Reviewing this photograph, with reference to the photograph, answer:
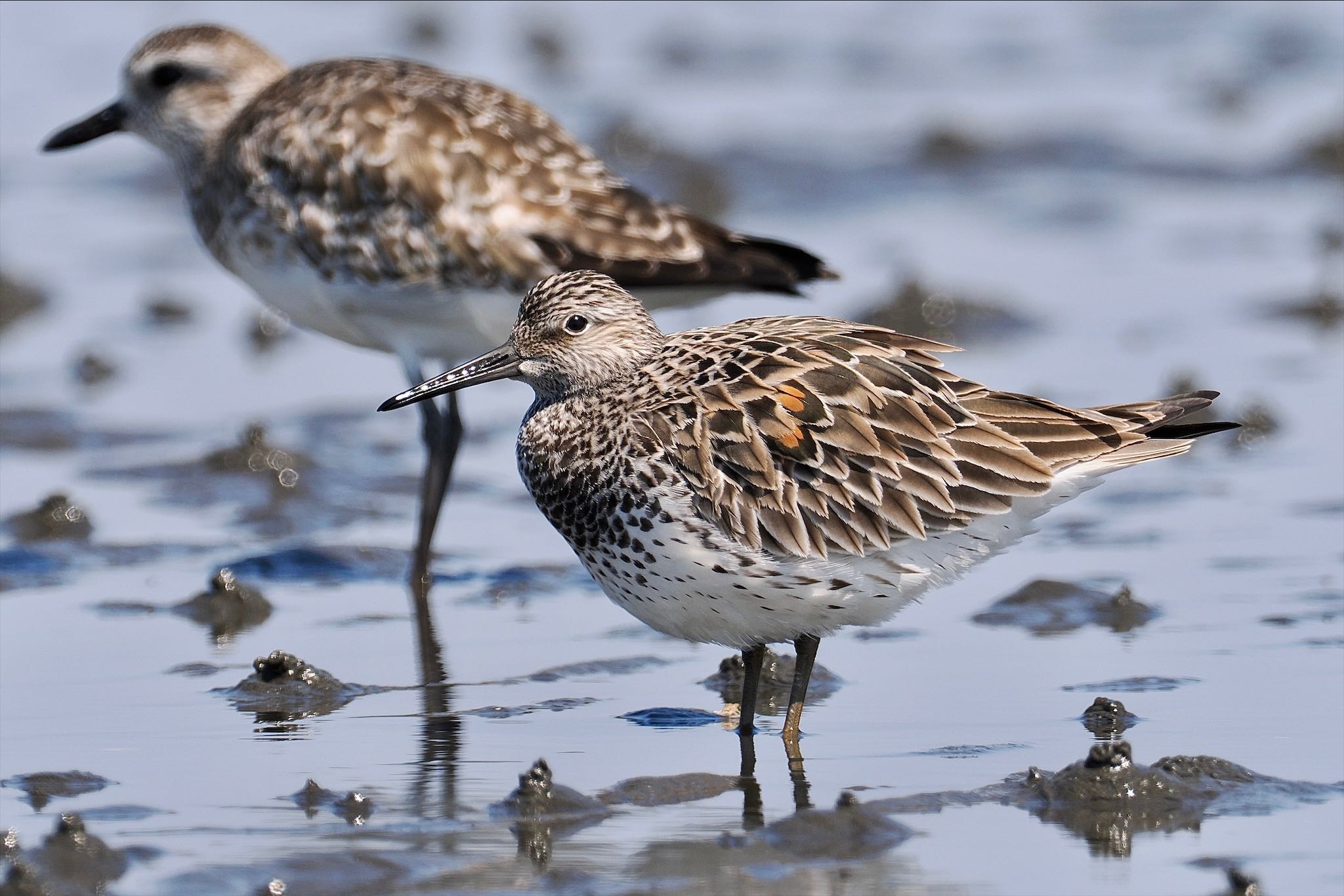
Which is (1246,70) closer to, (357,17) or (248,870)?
(357,17)

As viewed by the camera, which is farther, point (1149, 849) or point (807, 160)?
point (807, 160)

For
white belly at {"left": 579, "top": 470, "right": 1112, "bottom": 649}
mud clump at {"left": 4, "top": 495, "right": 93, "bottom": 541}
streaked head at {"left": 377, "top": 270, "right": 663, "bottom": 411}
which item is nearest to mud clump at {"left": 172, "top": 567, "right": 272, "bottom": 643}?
mud clump at {"left": 4, "top": 495, "right": 93, "bottom": 541}

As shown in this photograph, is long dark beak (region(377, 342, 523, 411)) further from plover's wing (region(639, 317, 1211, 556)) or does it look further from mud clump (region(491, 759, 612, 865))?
mud clump (region(491, 759, 612, 865))

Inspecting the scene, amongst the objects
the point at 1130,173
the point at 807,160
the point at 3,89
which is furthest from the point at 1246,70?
the point at 3,89

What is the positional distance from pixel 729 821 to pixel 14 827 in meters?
2.07

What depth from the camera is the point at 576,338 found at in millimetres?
7254

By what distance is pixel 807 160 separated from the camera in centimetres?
1683

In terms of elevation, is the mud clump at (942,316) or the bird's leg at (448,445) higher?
the mud clump at (942,316)

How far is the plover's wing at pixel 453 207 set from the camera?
9422 millimetres

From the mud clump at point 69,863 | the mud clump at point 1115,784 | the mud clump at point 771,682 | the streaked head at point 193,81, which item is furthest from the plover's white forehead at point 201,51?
the mud clump at point 1115,784

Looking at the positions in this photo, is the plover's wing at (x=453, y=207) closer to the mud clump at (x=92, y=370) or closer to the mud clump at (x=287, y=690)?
the mud clump at (x=287, y=690)

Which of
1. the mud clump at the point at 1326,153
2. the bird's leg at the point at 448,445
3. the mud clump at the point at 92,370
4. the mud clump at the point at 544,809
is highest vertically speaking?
the mud clump at the point at 1326,153

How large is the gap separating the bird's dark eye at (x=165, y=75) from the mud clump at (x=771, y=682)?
4830 mm

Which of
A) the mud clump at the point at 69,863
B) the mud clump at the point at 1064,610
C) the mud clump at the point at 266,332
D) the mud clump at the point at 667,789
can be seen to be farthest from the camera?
the mud clump at the point at 266,332
